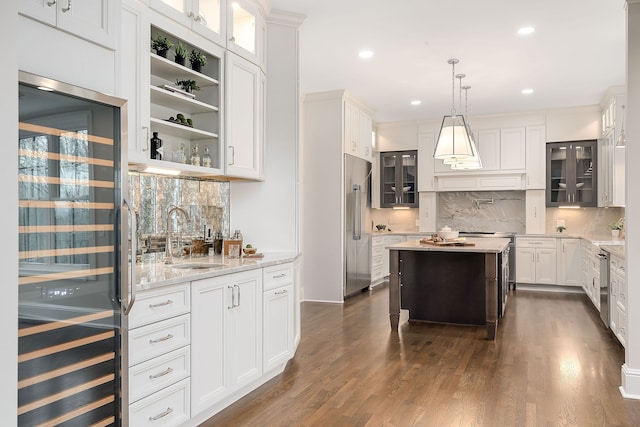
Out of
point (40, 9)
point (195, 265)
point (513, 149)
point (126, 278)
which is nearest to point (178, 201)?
point (195, 265)

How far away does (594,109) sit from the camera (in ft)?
24.0

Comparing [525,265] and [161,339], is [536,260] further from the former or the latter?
[161,339]

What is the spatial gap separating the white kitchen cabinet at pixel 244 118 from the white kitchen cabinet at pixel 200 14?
196mm

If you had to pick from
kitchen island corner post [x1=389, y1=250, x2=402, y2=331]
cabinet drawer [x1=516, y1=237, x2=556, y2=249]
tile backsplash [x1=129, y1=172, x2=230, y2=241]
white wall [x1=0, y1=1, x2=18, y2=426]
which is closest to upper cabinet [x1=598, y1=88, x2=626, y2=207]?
cabinet drawer [x1=516, y1=237, x2=556, y2=249]

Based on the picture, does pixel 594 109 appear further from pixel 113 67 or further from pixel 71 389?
pixel 71 389

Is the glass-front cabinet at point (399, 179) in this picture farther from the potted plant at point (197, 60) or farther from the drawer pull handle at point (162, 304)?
the drawer pull handle at point (162, 304)

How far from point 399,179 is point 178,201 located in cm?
568

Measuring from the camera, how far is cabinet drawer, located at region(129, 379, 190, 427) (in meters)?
2.23

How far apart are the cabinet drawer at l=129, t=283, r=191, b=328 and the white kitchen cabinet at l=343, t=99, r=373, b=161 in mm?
4507

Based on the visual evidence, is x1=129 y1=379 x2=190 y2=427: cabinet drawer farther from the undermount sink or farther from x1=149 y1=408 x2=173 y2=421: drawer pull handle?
the undermount sink

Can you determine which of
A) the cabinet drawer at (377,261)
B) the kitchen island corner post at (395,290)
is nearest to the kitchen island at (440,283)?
the kitchen island corner post at (395,290)

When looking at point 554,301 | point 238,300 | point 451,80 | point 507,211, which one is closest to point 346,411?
point 238,300

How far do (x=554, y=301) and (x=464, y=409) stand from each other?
441 cm

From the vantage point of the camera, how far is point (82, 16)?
1882mm
